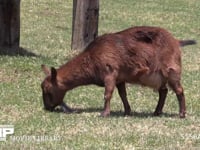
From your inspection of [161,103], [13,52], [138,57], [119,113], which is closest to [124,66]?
[138,57]

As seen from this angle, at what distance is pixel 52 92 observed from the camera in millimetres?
9188

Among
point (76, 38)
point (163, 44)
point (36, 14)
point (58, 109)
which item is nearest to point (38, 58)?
point (76, 38)

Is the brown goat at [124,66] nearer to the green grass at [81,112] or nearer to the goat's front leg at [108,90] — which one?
the goat's front leg at [108,90]

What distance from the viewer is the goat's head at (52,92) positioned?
916cm

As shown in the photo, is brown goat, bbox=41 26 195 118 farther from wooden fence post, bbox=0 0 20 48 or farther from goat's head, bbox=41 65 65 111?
wooden fence post, bbox=0 0 20 48

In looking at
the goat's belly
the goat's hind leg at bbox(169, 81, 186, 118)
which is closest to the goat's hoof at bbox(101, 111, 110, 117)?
the goat's belly

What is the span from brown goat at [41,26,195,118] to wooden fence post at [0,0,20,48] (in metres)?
4.16

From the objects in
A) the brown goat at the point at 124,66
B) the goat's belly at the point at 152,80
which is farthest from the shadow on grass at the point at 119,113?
the goat's belly at the point at 152,80

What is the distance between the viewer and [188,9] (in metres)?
23.7

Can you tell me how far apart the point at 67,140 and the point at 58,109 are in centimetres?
235

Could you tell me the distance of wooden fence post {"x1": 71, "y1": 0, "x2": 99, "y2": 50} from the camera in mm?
14039

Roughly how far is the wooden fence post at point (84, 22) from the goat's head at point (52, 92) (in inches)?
196

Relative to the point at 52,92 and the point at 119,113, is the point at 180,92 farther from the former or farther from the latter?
the point at 52,92

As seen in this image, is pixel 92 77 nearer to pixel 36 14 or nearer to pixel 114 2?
pixel 36 14
